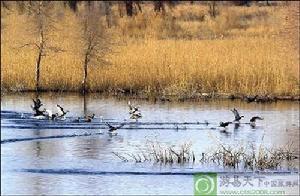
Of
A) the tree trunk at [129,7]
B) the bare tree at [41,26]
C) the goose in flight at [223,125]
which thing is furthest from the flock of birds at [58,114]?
the tree trunk at [129,7]

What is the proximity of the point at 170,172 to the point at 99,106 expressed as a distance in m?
7.87

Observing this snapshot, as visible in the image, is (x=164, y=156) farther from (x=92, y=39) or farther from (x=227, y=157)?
(x=92, y=39)

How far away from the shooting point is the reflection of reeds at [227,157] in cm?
1430

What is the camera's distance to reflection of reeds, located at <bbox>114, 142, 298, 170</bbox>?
46.9 feet

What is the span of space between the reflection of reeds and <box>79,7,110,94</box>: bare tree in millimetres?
8989

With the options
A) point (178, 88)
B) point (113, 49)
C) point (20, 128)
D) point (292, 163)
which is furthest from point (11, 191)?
point (113, 49)

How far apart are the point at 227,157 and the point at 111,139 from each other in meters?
3.22

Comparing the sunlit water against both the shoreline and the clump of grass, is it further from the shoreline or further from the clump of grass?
the shoreline

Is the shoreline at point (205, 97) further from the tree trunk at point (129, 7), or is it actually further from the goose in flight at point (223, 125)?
the tree trunk at point (129, 7)

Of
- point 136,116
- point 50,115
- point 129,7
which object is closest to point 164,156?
point 136,116

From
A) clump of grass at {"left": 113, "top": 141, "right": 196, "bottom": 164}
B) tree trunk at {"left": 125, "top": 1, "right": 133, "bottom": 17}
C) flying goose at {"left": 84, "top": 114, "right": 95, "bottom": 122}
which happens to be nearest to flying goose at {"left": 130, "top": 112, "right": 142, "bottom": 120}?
flying goose at {"left": 84, "top": 114, "right": 95, "bottom": 122}

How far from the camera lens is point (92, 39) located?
24547 millimetres

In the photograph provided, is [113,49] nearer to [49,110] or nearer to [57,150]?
[49,110]

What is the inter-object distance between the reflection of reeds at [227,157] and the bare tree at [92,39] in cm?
899
